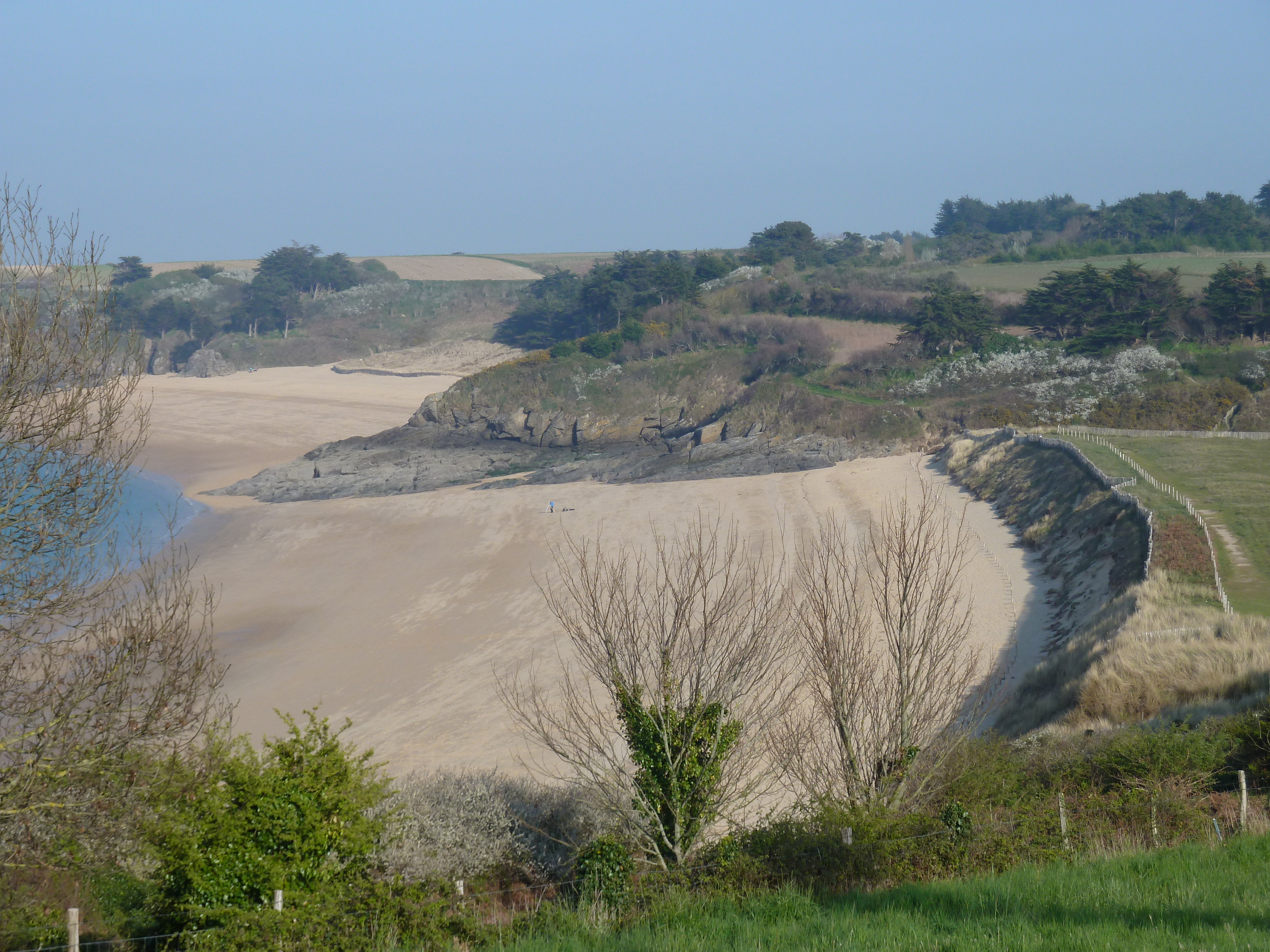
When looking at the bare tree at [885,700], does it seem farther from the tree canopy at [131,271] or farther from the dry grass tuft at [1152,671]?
the tree canopy at [131,271]

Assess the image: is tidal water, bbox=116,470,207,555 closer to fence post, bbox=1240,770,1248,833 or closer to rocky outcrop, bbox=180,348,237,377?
fence post, bbox=1240,770,1248,833

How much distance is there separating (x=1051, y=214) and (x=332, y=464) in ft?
384

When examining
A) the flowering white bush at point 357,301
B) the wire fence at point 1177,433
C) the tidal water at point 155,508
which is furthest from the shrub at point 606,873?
the flowering white bush at point 357,301

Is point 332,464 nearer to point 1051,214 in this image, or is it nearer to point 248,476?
point 248,476

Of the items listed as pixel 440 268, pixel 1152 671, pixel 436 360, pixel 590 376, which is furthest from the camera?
pixel 440 268

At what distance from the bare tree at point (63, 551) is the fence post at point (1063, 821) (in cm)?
831

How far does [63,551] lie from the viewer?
334 inches

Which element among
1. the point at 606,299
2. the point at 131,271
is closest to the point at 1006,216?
the point at 606,299

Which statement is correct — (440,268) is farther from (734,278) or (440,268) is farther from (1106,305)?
(1106,305)

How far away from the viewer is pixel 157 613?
10.8 meters

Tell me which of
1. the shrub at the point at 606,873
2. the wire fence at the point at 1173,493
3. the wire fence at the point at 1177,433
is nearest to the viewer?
the shrub at the point at 606,873

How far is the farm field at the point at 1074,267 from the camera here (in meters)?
73.5

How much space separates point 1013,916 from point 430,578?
2532cm

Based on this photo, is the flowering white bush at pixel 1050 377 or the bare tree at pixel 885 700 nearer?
the bare tree at pixel 885 700
